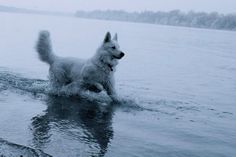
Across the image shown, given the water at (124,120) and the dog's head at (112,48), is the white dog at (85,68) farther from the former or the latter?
the water at (124,120)

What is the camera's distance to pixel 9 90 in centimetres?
1223

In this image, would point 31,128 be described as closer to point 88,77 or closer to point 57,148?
point 57,148

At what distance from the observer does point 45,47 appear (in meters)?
12.0

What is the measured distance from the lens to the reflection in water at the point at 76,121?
7.86 m

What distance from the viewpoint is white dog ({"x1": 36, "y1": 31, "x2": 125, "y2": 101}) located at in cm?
1111

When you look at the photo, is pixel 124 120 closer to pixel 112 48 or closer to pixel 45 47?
pixel 112 48

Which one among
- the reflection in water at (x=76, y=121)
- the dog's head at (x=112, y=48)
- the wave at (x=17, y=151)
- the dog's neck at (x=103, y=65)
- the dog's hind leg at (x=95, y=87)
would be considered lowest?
the reflection in water at (x=76, y=121)

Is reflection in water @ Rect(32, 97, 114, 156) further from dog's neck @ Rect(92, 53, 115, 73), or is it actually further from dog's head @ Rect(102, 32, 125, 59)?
dog's head @ Rect(102, 32, 125, 59)

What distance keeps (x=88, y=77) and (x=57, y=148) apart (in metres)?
4.33

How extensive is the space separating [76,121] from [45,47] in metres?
3.52

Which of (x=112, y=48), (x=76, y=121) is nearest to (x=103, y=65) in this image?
(x=112, y=48)

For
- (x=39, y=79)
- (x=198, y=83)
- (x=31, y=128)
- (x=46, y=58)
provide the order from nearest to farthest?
1. (x=31, y=128)
2. (x=46, y=58)
3. (x=39, y=79)
4. (x=198, y=83)

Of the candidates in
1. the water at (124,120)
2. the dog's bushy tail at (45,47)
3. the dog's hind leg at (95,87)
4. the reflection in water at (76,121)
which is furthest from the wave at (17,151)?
the dog's bushy tail at (45,47)

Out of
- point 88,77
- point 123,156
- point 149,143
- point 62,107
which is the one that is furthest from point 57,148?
point 88,77
